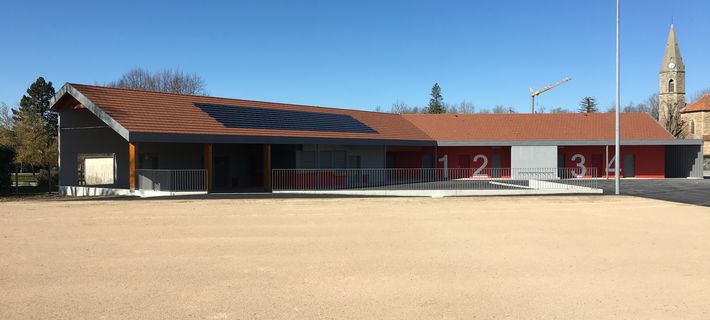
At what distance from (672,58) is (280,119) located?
79013 millimetres

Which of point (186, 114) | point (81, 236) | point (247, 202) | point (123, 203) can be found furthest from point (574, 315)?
point (186, 114)

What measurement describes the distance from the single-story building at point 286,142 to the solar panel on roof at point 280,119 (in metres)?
0.08

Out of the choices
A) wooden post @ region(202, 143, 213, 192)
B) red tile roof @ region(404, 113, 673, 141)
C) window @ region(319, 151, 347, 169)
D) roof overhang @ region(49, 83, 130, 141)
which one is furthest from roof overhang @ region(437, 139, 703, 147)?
roof overhang @ region(49, 83, 130, 141)

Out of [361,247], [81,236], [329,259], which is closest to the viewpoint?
[329,259]

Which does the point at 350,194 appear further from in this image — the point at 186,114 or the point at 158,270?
the point at 158,270

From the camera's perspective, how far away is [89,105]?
22.7 metres

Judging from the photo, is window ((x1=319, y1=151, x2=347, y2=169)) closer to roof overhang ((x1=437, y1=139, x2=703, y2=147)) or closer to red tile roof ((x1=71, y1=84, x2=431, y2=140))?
red tile roof ((x1=71, y1=84, x2=431, y2=140))

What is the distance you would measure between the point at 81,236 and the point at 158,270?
15.0 feet

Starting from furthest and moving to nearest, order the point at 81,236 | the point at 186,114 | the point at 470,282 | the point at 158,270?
the point at 186,114, the point at 81,236, the point at 158,270, the point at 470,282

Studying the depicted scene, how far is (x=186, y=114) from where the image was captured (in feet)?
83.4

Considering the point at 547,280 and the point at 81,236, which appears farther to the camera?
the point at 81,236

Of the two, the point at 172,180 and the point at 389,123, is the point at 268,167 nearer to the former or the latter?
the point at 172,180

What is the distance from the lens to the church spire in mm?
83562

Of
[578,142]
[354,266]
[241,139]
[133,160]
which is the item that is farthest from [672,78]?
[354,266]
